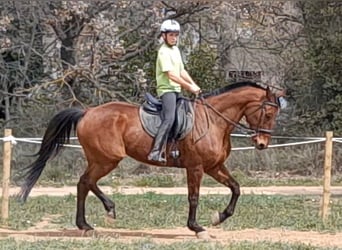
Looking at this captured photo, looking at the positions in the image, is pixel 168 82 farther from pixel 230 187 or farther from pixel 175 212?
pixel 175 212

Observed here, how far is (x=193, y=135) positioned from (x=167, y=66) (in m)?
0.92

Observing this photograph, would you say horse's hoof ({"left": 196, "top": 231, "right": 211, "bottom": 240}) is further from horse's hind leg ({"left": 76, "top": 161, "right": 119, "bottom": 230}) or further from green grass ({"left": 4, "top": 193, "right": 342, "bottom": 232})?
horse's hind leg ({"left": 76, "top": 161, "right": 119, "bottom": 230})

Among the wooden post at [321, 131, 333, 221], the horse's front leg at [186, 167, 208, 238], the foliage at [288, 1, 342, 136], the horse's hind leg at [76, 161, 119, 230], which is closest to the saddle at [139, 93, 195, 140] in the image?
the horse's front leg at [186, 167, 208, 238]

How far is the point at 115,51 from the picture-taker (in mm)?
19328

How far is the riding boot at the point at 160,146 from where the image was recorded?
10.7 metres

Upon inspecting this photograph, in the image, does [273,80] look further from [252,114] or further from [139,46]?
[252,114]

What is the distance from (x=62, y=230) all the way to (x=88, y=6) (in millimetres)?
8350

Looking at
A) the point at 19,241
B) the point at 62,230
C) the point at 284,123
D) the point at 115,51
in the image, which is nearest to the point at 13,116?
the point at 115,51

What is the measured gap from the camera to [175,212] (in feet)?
43.5

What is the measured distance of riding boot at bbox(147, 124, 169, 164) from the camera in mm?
10688

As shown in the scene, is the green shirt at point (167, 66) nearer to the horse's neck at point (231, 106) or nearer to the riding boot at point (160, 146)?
the riding boot at point (160, 146)

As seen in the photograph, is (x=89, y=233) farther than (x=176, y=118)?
Yes

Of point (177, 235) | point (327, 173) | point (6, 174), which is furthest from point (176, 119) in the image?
point (327, 173)

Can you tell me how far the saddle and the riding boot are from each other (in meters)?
0.12
